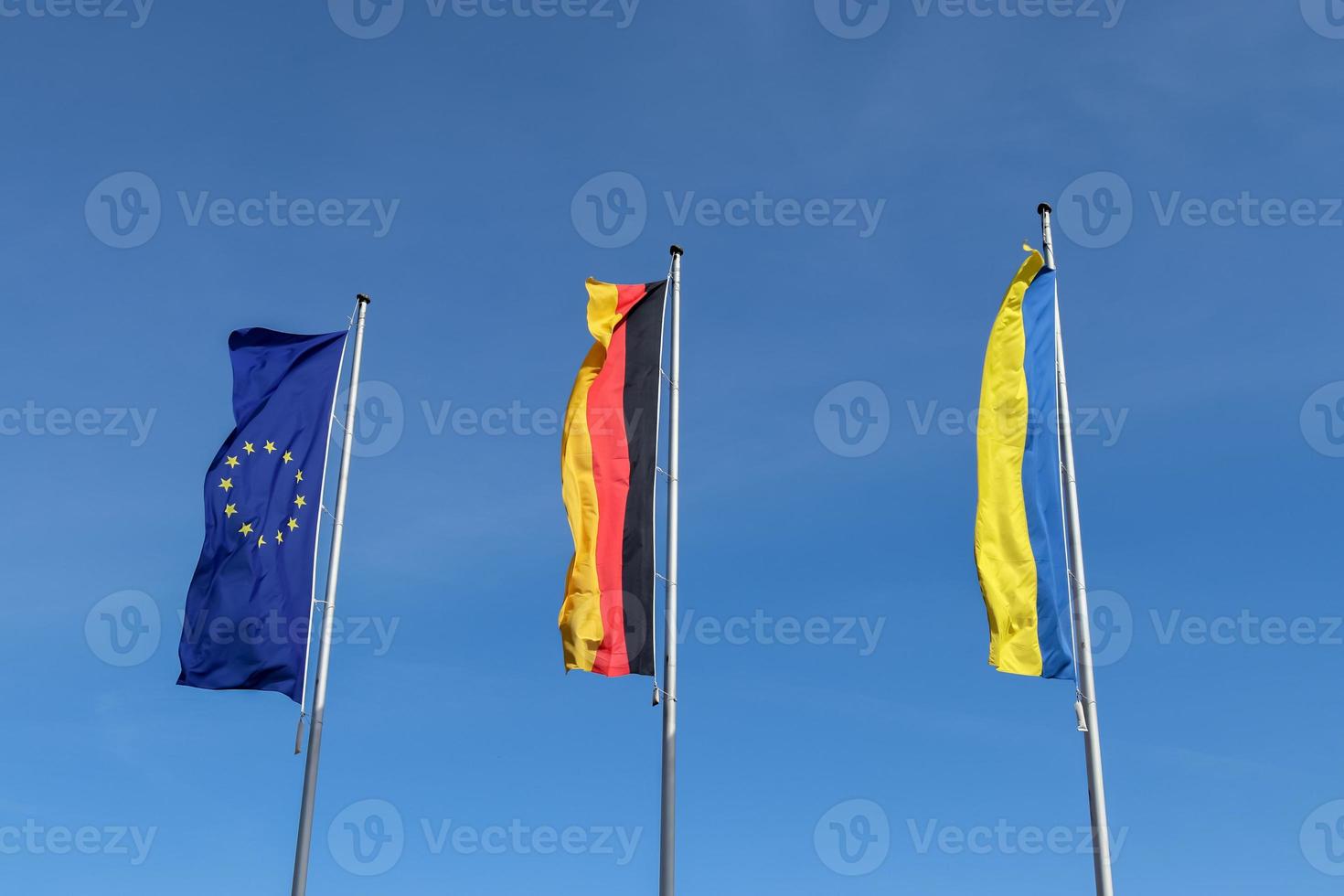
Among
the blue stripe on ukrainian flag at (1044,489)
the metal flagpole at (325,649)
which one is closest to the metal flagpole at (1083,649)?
the blue stripe on ukrainian flag at (1044,489)

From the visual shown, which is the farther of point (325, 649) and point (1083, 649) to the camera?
point (325, 649)

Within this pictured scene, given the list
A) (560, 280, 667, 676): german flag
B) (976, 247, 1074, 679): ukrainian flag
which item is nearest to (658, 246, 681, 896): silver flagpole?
(560, 280, 667, 676): german flag

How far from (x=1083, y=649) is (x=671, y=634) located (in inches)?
255

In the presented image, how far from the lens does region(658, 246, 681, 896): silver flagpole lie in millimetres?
Result: 19641

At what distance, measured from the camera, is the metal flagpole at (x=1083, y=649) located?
18.8m

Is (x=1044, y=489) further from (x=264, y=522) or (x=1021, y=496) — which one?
(x=264, y=522)

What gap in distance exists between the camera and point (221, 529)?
24344 millimetres

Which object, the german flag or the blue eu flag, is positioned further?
the blue eu flag

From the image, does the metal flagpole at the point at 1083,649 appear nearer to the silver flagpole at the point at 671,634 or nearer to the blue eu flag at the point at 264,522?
the silver flagpole at the point at 671,634

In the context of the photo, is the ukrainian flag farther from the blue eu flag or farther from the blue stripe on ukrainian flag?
the blue eu flag

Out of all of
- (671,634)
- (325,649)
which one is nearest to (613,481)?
(671,634)

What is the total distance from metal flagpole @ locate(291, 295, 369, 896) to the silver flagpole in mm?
6748

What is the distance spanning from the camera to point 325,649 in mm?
23922

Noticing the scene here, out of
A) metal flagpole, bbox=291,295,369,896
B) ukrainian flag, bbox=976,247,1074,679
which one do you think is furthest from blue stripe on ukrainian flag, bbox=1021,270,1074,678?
metal flagpole, bbox=291,295,369,896
